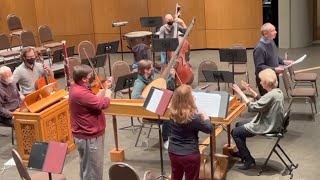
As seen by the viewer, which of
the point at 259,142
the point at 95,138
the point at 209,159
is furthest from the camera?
the point at 259,142

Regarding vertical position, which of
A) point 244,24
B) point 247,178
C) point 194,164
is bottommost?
point 247,178

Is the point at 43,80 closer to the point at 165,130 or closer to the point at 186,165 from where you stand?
the point at 165,130

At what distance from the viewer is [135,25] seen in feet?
51.6

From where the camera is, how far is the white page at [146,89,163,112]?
6.18 m

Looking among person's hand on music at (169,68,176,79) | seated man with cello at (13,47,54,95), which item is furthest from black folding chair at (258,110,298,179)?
seated man with cello at (13,47,54,95)

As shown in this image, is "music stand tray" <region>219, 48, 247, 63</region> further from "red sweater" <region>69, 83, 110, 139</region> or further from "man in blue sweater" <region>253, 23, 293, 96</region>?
"red sweater" <region>69, 83, 110, 139</region>

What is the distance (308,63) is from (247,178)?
22.1 ft

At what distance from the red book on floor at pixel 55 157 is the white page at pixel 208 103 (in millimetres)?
1653

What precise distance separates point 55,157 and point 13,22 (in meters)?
10.5

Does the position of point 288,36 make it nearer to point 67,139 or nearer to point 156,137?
point 156,137

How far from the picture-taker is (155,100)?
623 cm

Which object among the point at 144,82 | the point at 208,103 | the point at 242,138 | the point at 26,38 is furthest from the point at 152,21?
the point at 208,103

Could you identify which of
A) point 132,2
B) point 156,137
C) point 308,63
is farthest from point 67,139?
point 132,2

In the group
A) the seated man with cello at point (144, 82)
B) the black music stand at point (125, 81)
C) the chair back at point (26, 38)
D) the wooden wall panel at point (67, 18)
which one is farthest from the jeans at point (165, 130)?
the wooden wall panel at point (67, 18)
